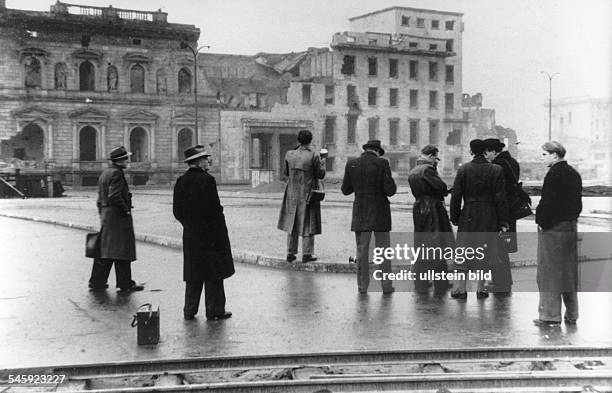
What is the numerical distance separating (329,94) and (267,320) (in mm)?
56046

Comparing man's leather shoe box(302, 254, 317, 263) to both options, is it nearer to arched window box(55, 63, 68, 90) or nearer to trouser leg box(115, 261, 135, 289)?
trouser leg box(115, 261, 135, 289)

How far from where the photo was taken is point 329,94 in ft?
206

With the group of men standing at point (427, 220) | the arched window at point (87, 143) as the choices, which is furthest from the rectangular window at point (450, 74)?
the group of men standing at point (427, 220)

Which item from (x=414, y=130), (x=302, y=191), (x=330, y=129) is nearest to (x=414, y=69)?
(x=414, y=130)

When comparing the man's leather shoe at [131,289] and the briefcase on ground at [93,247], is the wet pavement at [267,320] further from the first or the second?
the briefcase on ground at [93,247]

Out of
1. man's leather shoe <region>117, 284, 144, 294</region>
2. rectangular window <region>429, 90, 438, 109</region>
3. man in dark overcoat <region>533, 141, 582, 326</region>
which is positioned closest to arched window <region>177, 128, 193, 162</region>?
rectangular window <region>429, 90, 438, 109</region>

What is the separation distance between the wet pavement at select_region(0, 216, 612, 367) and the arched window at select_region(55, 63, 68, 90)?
42.5 metres

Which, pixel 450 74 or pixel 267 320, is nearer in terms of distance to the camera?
pixel 267 320

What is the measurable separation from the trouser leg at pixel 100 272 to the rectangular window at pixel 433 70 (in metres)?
61.5

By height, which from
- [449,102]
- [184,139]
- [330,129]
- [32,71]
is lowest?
[184,139]

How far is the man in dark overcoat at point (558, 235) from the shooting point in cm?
705

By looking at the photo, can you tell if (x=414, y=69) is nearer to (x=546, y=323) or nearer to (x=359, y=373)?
(x=546, y=323)

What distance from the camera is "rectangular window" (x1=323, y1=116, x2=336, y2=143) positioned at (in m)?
62.2

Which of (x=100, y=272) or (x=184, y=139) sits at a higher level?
(x=184, y=139)
